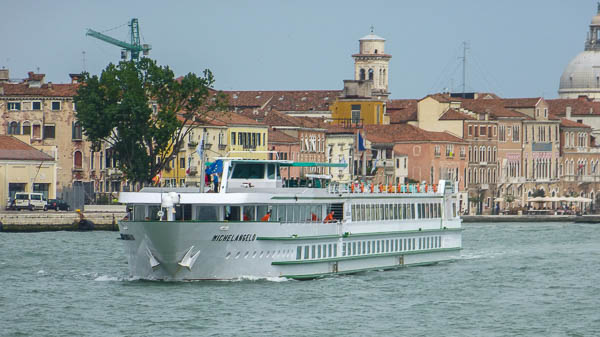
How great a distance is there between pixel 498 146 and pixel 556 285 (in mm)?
75804

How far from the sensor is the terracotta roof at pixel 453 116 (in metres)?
115

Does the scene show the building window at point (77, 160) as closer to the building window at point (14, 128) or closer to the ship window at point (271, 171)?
the building window at point (14, 128)

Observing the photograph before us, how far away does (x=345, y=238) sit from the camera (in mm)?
45219

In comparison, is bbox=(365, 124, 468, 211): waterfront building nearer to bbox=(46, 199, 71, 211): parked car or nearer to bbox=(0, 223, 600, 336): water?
bbox=(46, 199, 71, 211): parked car

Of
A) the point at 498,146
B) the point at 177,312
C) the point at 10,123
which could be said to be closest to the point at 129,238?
the point at 177,312

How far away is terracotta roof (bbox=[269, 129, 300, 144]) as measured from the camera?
9662 centimetres

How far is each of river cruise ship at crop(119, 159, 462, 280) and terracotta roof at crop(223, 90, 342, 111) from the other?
2918 inches

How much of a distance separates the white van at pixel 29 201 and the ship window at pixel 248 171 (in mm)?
32595

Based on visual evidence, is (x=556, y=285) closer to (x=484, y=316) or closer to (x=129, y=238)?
(x=484, y=316)

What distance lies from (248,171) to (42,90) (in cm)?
4454

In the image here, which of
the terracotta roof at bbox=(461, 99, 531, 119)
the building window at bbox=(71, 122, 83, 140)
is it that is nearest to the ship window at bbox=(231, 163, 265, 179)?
the building window at bbox=(71, 122, 83, 140)

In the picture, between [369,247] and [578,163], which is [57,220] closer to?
[369,247]

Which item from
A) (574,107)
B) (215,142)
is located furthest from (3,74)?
(574,107)

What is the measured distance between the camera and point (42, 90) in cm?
8606
